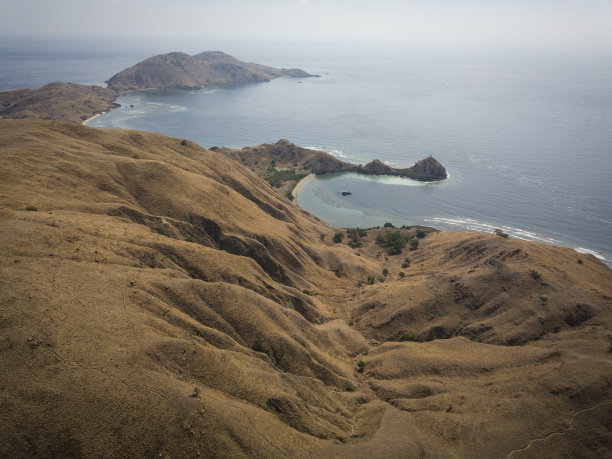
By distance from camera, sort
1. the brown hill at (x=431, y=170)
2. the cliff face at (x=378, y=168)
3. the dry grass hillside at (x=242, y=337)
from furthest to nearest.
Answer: the cliff face at (x=378, y=168), the brown hill at (x=431, y=170), the dry grass hillside at (x=242, y=337)

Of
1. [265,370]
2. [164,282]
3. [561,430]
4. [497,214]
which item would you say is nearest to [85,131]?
[164,282]

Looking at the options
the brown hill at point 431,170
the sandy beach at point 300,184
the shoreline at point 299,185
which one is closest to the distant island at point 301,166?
the brown hill at point 431,170

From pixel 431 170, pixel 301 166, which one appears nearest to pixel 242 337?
pixel 301 166

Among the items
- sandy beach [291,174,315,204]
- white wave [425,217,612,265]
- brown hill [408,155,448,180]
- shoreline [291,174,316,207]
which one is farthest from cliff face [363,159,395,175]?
white wave [425,217,612,265]

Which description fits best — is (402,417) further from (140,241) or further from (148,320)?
(140,241)

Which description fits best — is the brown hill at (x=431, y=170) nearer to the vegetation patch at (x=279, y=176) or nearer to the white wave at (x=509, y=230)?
the white wave at (x=509, y=230)
